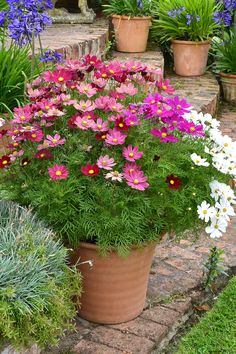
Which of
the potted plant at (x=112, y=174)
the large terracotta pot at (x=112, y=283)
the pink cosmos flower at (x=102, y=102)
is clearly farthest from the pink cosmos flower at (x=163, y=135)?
the large terracotta pot at (x=112, y=283)

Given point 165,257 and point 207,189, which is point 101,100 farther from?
point 165,257

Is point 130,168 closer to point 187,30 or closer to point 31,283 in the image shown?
point 31,283

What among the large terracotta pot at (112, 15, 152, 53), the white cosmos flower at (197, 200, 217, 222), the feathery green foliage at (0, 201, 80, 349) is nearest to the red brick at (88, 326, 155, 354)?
the feathery green foliage at (0, 201, 80, 349)

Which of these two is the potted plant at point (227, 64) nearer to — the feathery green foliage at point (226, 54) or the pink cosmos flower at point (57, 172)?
the feathery green foliage at point (226, 54)

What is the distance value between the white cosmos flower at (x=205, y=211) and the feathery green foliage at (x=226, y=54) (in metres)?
4.56

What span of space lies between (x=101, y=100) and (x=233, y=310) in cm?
131

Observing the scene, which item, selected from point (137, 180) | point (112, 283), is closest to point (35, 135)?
point (137, 180)

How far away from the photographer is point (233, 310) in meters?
3.49

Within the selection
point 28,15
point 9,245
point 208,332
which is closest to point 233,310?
point 208,332

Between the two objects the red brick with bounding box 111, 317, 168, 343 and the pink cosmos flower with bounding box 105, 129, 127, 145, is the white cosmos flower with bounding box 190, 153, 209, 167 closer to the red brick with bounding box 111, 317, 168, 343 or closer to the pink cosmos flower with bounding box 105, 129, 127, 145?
the pink cosmos flower with bounding box 105, 129, 127, 145

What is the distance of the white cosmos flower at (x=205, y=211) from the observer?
2898mm

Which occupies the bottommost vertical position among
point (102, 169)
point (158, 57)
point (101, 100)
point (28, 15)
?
point (158, 57)

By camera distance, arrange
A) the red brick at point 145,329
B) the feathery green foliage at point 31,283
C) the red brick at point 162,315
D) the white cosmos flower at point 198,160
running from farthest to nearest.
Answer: the red brick at point 162,315, the red brick at point 145,329, the white cosmos flower at point 198,160, the feathery green foliage at point 31,283

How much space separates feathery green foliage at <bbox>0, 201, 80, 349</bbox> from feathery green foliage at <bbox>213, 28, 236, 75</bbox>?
4927 mm
